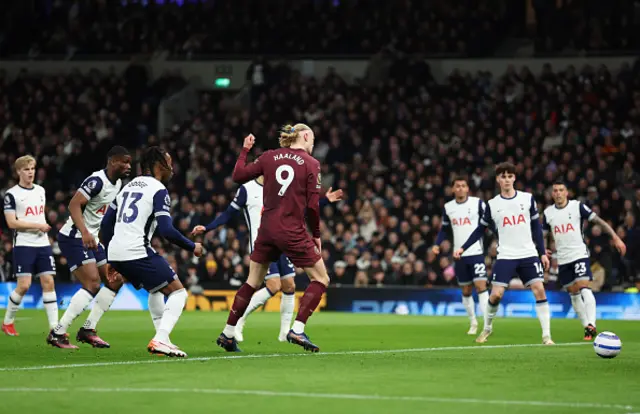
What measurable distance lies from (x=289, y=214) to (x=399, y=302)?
14.3 m

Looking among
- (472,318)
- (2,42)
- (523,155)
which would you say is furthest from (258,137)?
(472,318)

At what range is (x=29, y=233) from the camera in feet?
55.1

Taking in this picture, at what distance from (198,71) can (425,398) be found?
29963 millimetres

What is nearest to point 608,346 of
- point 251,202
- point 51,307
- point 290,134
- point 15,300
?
point 290,134

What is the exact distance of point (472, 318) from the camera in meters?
19.1

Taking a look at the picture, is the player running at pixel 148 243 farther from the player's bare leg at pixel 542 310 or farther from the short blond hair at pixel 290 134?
the player's bare leg at pixel 542 310

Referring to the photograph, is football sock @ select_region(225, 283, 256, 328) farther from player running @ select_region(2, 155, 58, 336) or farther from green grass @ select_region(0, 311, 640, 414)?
player running @ select_region(2, 155, 58, 336)

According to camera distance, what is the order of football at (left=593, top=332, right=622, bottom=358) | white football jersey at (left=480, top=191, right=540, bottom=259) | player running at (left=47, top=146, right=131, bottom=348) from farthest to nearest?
white football jersey at (left=480, top=191, right=540, bottom=259) < player running at (left=47, top=146, right=131, bottom=348) < football at (left=593, top=332, right=622, bottom=358)

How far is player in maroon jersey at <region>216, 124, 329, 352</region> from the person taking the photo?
41.4 feet

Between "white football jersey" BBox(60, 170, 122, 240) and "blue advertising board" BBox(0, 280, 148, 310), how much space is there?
1365cm

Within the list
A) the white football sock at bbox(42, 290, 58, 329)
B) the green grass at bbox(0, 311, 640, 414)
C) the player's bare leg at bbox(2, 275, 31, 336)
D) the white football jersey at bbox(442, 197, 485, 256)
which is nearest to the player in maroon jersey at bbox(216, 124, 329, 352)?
the green grass at bbox(0, 311, 640, 414)

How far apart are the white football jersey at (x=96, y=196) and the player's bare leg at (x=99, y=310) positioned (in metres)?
0.85

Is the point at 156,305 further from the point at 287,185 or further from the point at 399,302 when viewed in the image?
the point at 399,302

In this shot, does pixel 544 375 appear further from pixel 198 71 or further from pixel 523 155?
pixel 198 71
